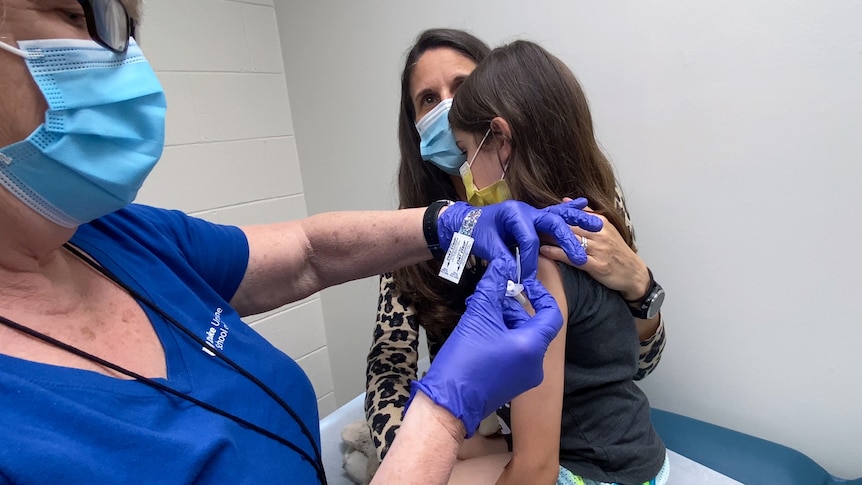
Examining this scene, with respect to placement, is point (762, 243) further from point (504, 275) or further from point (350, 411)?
point (350, 411)

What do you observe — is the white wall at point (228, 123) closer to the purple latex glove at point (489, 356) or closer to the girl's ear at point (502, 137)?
the girl's ear at point (502, 137)

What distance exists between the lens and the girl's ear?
44.6 inches

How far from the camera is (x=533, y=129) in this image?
111cm

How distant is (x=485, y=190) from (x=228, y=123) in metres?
1.40

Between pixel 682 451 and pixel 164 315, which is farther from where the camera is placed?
pixel 682 451

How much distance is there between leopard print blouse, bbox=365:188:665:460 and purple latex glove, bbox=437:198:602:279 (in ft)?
1.43

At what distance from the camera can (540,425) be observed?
0.91 meters

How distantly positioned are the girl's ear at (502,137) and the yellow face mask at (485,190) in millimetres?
19

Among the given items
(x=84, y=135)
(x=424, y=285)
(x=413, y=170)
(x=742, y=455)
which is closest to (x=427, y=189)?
(x=413, y=170)

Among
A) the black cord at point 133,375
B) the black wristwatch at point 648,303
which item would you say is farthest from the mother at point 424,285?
the black cord at point 133,375

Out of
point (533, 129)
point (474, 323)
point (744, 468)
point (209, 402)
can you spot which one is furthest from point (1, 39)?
point (744, 468)

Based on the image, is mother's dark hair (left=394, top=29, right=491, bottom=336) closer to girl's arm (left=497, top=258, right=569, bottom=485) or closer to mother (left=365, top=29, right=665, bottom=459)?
mother (left=365, top=29, right=665, bottom=459)

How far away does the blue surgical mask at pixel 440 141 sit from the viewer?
1375 millimetres

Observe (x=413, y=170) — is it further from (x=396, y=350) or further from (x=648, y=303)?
(x=648, y=303)
